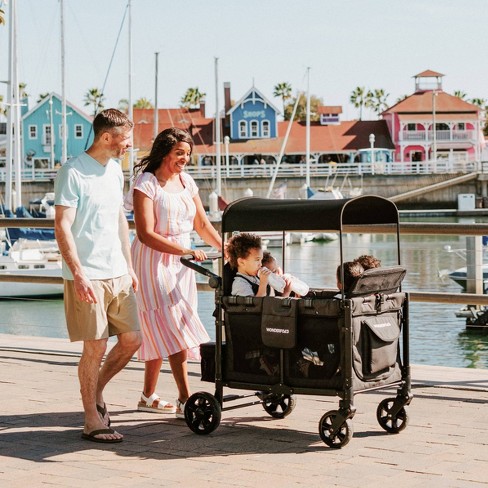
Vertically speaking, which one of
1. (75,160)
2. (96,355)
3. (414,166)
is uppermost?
(414,166)

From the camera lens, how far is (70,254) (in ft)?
18.8

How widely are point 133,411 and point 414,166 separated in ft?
270

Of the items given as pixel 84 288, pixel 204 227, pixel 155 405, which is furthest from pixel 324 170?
pixel 84 288

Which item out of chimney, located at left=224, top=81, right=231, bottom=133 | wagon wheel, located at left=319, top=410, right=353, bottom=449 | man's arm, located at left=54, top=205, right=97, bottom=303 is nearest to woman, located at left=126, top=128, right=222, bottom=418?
man's arm, located at left=54, top=205, right=97, bottom=303

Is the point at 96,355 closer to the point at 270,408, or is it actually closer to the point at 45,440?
the point at 45,440

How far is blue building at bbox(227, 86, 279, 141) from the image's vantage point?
93062mm

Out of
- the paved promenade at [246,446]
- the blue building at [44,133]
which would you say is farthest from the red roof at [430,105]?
the paved promenade at [246,446]

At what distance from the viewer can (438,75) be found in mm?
103562

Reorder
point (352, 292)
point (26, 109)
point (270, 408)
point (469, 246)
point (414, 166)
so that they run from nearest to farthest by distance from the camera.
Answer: point (352, 292)
point (270, 408)
point (469, 246)
point (414, 166)
point (26, 109)

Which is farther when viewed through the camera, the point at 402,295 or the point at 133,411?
the point at 133,411

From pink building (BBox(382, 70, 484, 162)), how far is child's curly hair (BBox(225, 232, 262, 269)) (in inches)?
3490

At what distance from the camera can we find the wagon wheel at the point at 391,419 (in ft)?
19.7

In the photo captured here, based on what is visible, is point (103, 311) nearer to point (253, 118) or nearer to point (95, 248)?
point (95, 248)

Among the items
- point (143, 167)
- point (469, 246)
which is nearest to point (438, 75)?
point (469, 246)
